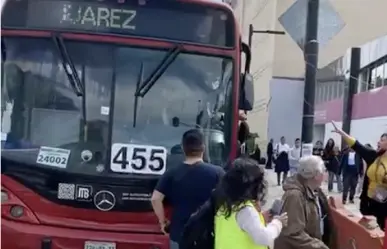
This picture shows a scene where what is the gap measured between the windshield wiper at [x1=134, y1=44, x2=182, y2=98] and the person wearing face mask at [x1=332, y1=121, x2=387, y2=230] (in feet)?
7.71

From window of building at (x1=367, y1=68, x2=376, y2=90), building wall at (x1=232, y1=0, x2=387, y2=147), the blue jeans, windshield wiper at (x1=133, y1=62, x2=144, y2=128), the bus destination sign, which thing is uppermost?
building wall at (x1=232, y1=0, x2=387, y2=147)

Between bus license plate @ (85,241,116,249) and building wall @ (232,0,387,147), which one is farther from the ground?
building wall @ (232,0,387,147)

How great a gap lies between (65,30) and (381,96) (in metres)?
21.0

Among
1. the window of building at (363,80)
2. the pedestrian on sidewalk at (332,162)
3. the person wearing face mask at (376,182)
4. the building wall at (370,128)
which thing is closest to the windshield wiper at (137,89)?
the person wearing face mask at (376,182)

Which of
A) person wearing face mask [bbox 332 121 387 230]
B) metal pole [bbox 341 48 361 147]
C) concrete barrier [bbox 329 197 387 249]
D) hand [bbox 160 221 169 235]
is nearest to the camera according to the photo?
concrete barrier [bbox 329 197 387 249]

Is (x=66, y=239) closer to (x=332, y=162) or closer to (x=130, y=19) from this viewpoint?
(x=130, y=19)

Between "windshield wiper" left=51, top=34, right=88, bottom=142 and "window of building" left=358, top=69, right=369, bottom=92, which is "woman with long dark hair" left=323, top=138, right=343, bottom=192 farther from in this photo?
"windshield wiper" left=51, top=34, right=88, bottom=142

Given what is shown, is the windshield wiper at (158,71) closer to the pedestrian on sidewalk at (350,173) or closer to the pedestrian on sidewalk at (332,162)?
the pedestrian on sidewalk at (350,173)

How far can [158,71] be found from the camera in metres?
7.39

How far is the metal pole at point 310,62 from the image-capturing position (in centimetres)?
1123

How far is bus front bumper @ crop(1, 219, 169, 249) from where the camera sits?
271 inches

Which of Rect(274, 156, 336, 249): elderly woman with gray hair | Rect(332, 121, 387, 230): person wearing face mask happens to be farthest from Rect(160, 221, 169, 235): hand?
Rect(332, 121, 387, 230): person wearing face mask

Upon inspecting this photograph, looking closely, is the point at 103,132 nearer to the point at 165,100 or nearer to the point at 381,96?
the point at 165,100

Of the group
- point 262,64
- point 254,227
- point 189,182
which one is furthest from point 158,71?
point 262,64
